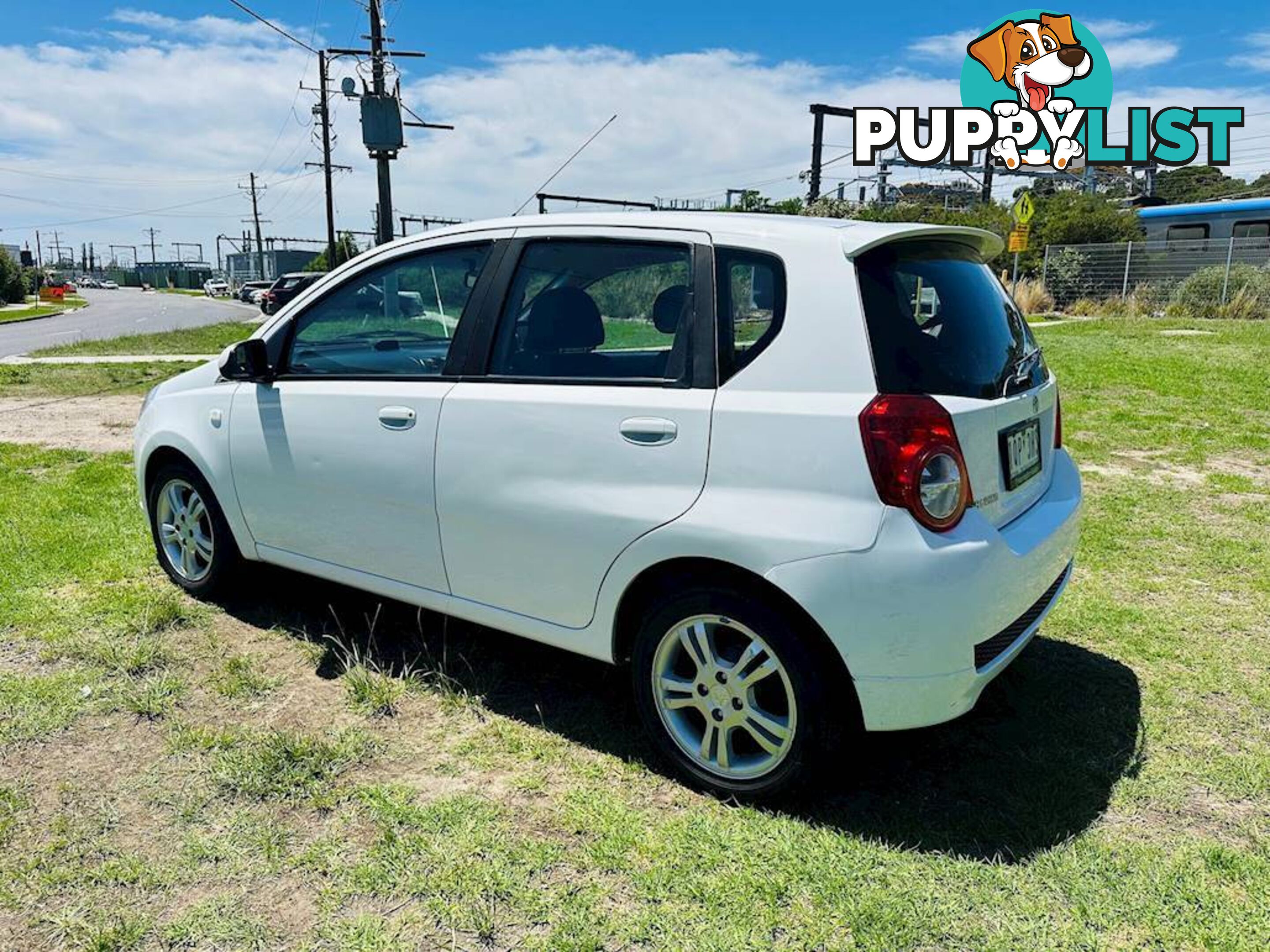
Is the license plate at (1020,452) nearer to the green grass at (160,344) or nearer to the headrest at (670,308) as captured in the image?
the headrest at (670,308)

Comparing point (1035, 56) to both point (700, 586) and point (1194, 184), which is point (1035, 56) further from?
point (1194, 184)

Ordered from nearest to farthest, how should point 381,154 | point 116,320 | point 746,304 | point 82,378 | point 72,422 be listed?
1. point 746,304
2. point 72,422
3. point 82,378
4. point 381,154
5. point 116,320

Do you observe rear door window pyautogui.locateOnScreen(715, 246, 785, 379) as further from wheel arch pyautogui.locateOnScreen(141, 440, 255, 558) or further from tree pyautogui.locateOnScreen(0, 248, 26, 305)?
tree pyautogui.locateOnScreen(0, 248, 26, 305)

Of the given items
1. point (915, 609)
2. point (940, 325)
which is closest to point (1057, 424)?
point (940, 325)

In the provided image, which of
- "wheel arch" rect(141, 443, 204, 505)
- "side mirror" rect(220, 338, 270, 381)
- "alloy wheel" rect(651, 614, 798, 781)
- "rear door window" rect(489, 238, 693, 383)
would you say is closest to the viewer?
"alloy wheel" rect(651, 614, 798, 781)

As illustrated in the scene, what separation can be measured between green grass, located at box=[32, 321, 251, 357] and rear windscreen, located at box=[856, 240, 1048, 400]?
16050 mm

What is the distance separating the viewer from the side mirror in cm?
387

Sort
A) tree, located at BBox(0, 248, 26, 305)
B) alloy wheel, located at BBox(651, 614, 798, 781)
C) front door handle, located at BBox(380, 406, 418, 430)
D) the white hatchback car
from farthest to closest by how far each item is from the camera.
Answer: tree, located at BBox(0, 248, 26, 305), front door handle, located at BBox(380, 406, 418, 430), alloy wheel, located at BBox(651, 614, 798, 781), the white hatchback car

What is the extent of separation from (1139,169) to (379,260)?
181 ft

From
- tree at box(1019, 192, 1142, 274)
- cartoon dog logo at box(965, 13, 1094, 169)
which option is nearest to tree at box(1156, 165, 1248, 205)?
tree at box(1019, 192, 1142, 274)

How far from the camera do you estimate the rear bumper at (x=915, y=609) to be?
2.41 m

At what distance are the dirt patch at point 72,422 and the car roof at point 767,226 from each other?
6.68 meters

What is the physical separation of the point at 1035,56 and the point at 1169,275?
9750 mm

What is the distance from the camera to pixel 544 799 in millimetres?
2869
